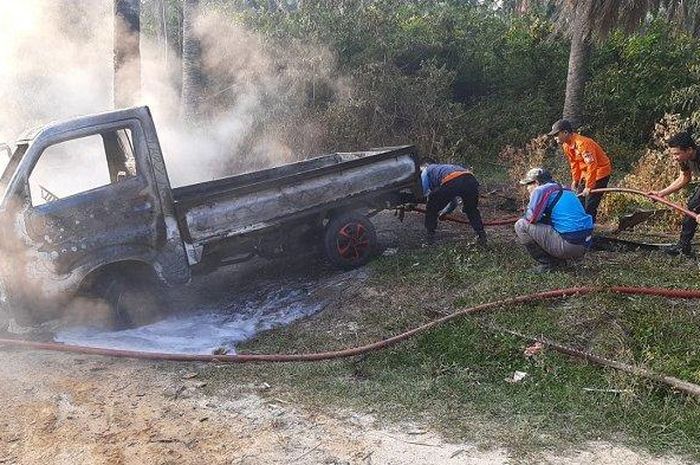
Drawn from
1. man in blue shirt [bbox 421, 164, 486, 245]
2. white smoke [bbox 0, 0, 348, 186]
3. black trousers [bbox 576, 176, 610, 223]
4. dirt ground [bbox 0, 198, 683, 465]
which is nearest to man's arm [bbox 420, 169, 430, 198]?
man in blue shirt [bbox 421, 164, 486, 245]

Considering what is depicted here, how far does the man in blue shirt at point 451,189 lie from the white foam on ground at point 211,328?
2073mm

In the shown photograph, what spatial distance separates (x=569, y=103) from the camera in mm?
11664

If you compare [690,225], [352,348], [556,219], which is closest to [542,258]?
[556,219]

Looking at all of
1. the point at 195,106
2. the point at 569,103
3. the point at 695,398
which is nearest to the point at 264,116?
the point at 195,106

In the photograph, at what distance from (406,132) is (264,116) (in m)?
3.28

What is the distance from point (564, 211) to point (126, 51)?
25.3ft

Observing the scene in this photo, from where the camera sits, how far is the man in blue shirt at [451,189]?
704 centimetres

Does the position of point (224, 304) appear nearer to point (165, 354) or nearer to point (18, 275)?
point (165, 354)

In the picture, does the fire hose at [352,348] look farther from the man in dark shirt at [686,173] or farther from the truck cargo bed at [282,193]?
the man in dark shirt at [686,173]

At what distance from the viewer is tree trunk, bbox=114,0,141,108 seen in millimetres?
9523

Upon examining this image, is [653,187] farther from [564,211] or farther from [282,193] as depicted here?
[282,193]

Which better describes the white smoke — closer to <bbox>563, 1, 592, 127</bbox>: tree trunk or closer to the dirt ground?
<bbox>563, 1, 592, 127</bbox>: tree trunk

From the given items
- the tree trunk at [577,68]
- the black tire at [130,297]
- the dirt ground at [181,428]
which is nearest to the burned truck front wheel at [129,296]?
the black tire at [130,297]

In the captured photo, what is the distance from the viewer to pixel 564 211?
5.73 meters
